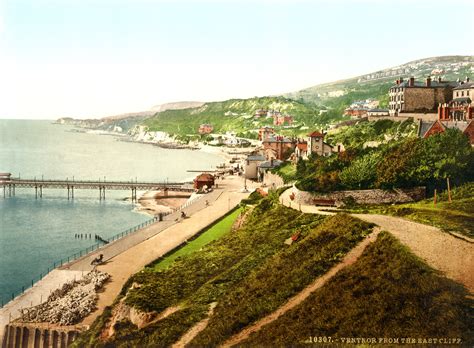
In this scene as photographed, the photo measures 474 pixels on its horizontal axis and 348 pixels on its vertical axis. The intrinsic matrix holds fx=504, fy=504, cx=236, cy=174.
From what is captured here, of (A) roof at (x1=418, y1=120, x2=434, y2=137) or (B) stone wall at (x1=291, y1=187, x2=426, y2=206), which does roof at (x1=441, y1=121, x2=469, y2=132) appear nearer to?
(A) roof at (x1=418, y1=120, x2=434, y2=137)

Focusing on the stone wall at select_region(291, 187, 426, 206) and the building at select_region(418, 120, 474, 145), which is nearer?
the stone wall at select_region(291, 187, 426, 206)

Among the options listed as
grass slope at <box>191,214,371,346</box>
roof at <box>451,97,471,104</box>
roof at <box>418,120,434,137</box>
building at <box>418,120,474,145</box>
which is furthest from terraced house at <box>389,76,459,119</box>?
grass slope at <box>191,214,371,346</box>

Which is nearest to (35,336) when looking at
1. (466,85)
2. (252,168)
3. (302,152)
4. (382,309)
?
(382,309)

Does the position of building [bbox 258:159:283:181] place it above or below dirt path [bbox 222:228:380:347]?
above

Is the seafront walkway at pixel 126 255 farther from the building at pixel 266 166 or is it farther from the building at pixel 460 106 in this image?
the building at pixel 460 106

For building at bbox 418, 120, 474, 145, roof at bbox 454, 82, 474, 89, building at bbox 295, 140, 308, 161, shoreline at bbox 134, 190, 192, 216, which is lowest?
shoreline at bbox 134, 190, 192, 216

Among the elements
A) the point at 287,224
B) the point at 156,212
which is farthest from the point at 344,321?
the point at 156,212

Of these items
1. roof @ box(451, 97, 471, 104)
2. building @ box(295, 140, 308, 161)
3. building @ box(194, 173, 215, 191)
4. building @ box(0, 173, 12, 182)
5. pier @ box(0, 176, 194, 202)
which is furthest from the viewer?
building @ box(0, 173, 12, 182)

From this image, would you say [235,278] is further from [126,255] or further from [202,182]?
[202,182]
